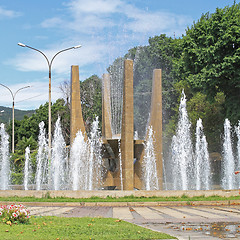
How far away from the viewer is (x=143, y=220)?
10.9m

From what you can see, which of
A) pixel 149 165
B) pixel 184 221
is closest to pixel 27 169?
pixel 149 165

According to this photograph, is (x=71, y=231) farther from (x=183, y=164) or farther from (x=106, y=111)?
(x=183, y=164)

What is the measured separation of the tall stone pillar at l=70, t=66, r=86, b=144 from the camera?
2136 centimetres

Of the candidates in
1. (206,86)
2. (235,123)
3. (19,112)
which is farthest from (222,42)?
(19,112)

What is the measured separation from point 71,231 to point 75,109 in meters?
13.8

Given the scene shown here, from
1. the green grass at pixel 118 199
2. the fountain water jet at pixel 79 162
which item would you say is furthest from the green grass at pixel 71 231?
the fountain water jet at pixel 79 162

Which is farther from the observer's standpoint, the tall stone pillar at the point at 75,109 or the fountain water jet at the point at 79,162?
the tall stone pillar at the point at 75,109

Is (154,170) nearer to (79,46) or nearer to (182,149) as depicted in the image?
(182,149)

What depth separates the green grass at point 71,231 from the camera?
7363mm

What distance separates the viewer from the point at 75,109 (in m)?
21.5

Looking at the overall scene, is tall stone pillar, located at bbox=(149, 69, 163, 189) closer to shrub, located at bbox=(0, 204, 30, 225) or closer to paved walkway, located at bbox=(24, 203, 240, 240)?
paved walkway, located at bbox=(24, 203, 240, 240)

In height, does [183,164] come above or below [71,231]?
above

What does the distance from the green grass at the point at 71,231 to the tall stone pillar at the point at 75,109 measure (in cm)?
1198

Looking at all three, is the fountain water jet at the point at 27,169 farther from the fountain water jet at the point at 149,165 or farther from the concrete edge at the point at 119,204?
the concrete edge at the point at 119,204
